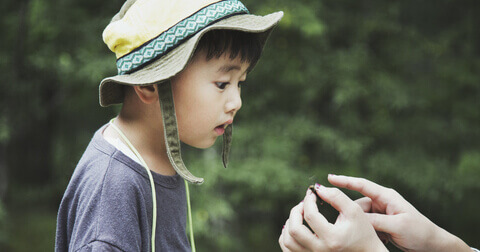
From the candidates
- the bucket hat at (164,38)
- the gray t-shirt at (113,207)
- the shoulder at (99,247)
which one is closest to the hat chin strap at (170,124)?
the bucket hat at (164,38)

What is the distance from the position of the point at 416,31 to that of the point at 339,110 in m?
1.27

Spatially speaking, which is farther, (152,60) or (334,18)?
(334,18)

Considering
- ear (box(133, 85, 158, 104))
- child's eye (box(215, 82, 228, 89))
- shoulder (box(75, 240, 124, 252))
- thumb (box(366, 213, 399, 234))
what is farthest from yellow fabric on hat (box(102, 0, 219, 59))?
thumb (box(366, 213, 399, 234))

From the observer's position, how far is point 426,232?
4.91ft

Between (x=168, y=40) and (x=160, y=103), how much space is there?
0.19 meters

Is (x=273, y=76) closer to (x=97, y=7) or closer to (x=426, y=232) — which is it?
(x=97, y=7)

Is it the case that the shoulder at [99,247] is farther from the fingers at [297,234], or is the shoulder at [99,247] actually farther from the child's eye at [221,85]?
the child's eye at [221,85]

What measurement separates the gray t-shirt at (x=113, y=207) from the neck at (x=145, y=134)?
0.05m

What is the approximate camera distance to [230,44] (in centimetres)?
154

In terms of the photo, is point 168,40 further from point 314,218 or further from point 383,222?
point 383,222

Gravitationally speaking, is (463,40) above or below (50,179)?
above

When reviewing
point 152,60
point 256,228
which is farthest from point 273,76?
point 152,60

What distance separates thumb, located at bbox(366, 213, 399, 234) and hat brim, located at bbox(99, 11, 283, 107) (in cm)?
67

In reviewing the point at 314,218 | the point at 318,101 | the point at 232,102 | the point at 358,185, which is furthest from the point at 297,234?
the point at 318,101
